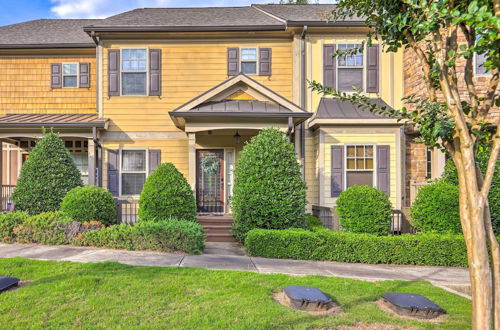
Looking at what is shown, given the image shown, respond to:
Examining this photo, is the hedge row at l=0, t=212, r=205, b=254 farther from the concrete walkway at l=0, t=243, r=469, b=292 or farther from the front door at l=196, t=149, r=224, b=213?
the front door at l=196, t=149, r=224, b=213

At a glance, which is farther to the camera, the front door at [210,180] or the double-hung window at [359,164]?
the front door at [210,180]

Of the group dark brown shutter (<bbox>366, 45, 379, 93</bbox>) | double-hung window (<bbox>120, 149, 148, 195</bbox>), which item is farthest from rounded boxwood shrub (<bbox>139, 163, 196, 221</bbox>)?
dark brown shutter (<bbox>366, 45, 379, 93</bbox>)

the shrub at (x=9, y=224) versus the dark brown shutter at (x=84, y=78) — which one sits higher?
the dark brown shutter at (x=84, y=78)

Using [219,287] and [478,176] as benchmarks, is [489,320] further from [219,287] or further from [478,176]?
[219,287]

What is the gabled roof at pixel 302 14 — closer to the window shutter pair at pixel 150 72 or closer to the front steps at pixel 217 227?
the window shutter pair at pixel 150 72

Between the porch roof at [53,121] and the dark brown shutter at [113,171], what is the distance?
2.94 feet

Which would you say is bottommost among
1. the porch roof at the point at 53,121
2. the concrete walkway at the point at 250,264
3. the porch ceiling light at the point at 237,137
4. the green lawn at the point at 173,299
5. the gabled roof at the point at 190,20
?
the concrete walkway at the point at 250,264

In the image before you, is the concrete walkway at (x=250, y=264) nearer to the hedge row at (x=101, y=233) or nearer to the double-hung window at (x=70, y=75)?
the hedge row at (x=101, y=233)

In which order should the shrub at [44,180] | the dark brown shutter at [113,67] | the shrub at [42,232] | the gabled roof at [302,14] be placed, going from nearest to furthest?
the shrub at [42,232] < the shrub at [44,180] < the gabled roof at [302,14] < the dark brown shutter at [113,67]

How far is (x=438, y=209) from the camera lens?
7422 mm

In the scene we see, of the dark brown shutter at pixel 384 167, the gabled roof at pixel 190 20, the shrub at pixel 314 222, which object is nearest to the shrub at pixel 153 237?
the shrub at pixel 314 222

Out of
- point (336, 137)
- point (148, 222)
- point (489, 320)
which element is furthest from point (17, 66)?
point (489, 320)

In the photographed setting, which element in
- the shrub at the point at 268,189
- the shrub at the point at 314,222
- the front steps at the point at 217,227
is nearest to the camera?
the shrub at the point at 268,189

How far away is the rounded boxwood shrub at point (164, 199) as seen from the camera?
25.5ft
